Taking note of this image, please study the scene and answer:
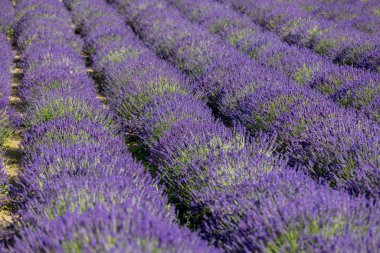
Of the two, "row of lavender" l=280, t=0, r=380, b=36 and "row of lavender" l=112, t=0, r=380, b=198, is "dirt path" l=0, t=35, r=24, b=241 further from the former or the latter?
"row of lavender" l=280, t=0, r=380, b=36

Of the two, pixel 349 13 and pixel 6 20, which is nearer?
pixel 349 13

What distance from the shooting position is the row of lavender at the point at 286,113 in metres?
2.99

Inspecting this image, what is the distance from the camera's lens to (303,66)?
18.0ft

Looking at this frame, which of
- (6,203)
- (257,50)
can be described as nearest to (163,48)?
(257,50)

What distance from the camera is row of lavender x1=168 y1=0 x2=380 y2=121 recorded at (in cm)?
431

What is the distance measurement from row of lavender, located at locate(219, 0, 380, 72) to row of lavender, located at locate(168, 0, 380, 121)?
0.46 meters

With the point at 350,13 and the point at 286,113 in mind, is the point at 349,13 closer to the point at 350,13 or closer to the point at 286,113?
the point at 350,13

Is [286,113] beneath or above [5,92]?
above

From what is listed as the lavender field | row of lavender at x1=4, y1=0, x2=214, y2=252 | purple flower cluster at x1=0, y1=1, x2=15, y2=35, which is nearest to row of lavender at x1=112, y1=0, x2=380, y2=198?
the lavender field

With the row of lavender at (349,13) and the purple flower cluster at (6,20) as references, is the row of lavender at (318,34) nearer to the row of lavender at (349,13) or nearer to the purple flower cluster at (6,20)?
the row of lavender at (349,13)

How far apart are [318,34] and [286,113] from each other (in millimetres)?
3734

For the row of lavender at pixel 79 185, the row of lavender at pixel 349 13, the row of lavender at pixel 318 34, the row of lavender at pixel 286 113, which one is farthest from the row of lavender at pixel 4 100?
the row of lavender at pixel 349 13

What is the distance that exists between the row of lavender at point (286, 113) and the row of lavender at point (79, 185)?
1122mm

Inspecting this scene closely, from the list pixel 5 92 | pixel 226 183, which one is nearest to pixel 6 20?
pixel 5 92
